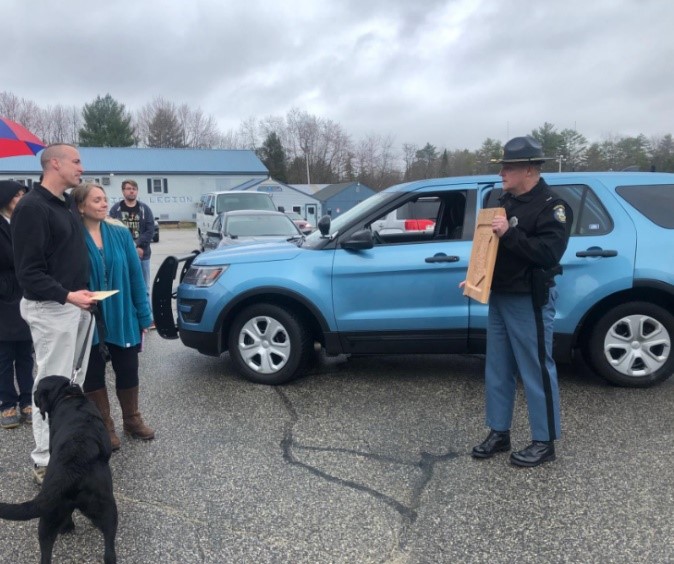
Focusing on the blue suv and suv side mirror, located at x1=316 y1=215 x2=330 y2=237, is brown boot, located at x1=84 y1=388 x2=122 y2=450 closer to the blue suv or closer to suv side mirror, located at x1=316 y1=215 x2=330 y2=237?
the blue suv

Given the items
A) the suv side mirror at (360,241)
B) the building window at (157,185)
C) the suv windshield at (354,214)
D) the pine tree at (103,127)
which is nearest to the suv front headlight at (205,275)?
the suv windshield at (354,214)

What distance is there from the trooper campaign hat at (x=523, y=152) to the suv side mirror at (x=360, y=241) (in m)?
1.64

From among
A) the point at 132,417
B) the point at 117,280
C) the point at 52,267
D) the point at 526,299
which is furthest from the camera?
the point at 132,417

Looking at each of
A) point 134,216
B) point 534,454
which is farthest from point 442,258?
point 134,216

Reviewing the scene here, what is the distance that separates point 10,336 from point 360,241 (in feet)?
8.85

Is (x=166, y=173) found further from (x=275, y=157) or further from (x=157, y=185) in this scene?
(x=275, y=157)

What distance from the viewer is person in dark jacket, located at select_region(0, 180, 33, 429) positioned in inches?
158

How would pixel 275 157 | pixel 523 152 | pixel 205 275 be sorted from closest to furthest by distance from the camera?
1. pixel 523 152
2. pixel 205 275
3. pixel 275 157

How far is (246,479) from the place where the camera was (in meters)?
3.45

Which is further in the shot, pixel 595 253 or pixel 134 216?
pixel 134 216

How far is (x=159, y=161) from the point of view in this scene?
47.4 m

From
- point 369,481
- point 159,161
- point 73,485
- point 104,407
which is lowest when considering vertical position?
point 369,481

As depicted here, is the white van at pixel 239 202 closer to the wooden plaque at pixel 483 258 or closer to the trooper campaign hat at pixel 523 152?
the wooden plaque at pixel 483 258

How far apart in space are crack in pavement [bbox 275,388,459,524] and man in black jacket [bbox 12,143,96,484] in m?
1.42
